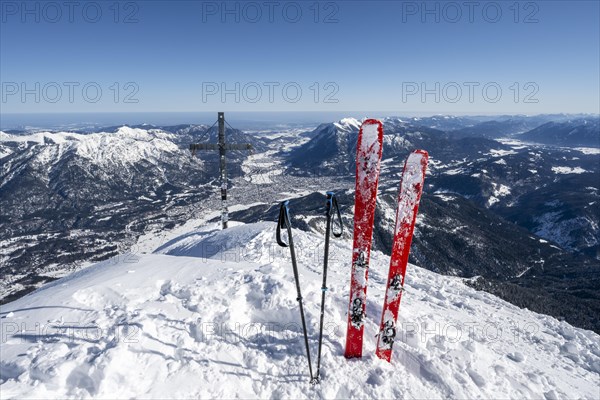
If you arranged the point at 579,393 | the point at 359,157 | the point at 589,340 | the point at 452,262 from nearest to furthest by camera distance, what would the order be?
the point at 359,157 < the point at 579,393 < the point at 589,340 < the point at 452,262

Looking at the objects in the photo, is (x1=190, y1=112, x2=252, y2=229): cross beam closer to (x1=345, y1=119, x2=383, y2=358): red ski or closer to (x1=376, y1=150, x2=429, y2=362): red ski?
(x1=345, y1=119, x2=383, y2=358): red ski

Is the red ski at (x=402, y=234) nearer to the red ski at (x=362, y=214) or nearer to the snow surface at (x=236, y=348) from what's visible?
the snow surface at (x=236, y=348)

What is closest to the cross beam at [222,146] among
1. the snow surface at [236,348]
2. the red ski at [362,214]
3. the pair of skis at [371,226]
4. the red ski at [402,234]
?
the snow surface at [236,348]

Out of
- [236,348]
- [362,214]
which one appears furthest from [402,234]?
[236,348]

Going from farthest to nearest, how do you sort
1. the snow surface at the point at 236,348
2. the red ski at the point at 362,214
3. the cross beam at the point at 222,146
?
the cross beam at the point at 222,146 < the red ski at the point at 362,214 < the snow surface at the point at 236,348

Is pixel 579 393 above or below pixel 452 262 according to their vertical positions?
above

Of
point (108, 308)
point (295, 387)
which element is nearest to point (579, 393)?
point (295, 387)

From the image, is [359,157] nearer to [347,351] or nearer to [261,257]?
[347,351]
